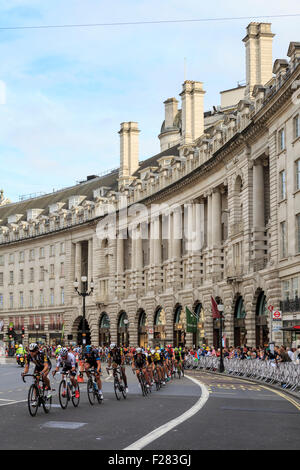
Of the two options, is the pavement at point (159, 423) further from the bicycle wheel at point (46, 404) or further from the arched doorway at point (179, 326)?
the arched doorway at point (179, 326)

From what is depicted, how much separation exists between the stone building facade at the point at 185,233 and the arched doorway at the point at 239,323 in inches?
3.2

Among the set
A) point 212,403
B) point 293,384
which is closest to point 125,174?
point 293,384

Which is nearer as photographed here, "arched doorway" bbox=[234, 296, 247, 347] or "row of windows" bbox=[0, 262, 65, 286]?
"arched doorway" bbox=[234, 296, 247, 347]

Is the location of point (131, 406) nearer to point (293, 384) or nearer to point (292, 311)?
point (293, 384)

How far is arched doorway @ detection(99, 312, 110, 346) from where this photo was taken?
98062mm

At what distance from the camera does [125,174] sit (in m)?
103

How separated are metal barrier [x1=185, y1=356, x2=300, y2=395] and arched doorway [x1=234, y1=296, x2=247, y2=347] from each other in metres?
5.63

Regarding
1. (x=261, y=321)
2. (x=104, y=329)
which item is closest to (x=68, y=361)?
(x=261, y=321)

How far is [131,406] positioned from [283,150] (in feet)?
102

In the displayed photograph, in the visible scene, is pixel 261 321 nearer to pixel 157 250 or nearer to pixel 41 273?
pixel 157 250

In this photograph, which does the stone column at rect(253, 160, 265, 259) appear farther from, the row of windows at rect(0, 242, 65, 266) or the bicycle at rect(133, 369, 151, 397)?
the row of windows at rect(0, 242, 65, 266)

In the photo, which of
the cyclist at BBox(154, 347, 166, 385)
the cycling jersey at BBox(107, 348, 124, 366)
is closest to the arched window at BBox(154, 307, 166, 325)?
the cyclist at BBox(154, 347, 166, 385)

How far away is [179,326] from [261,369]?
125 ft

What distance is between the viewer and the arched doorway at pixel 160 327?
268 feet
